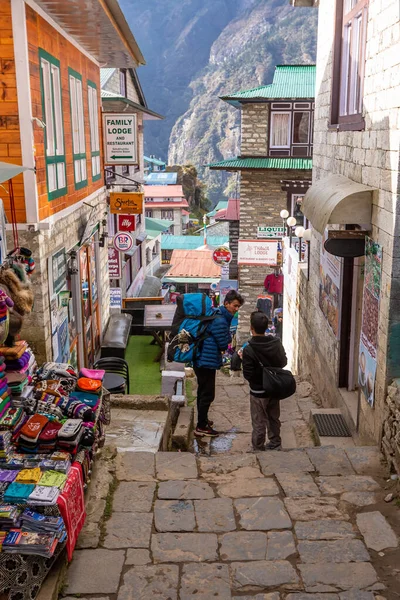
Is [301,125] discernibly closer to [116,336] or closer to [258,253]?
[258,253]

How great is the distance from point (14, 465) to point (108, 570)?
3.43ft

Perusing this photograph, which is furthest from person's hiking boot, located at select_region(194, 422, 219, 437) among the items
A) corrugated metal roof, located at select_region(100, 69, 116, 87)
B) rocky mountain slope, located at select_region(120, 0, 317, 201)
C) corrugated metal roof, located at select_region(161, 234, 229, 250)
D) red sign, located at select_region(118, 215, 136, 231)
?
rocky mountain slope, located at select_region(120, 0, 317, 201)

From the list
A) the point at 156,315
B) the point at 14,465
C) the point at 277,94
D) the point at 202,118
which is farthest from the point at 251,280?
the point at 202,118

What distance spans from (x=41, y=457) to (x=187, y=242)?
49.7 metres

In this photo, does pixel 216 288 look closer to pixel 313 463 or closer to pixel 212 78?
pixel 313 463

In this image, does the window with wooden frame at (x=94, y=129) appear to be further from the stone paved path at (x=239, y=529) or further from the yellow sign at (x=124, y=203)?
the stone paved path at (x=239, y=529)

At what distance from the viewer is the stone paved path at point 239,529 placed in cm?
Answer: 414

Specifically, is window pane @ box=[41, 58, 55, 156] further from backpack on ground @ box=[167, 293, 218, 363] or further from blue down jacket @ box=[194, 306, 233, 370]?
blue down jacket @ box=[194, 306, 233, 370]

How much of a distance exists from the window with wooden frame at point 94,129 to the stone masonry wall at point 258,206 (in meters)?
12.0

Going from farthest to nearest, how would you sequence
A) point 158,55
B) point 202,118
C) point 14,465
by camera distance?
point 158,55 < point 202,118 < point 14,465

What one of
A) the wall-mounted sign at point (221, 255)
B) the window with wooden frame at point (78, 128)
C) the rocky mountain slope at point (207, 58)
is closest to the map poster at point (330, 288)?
the window with wooden frame at point (78, 128)

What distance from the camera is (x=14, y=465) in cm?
466

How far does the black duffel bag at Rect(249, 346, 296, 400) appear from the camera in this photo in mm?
6617

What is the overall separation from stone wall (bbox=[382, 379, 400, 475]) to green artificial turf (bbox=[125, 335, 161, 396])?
623cm
